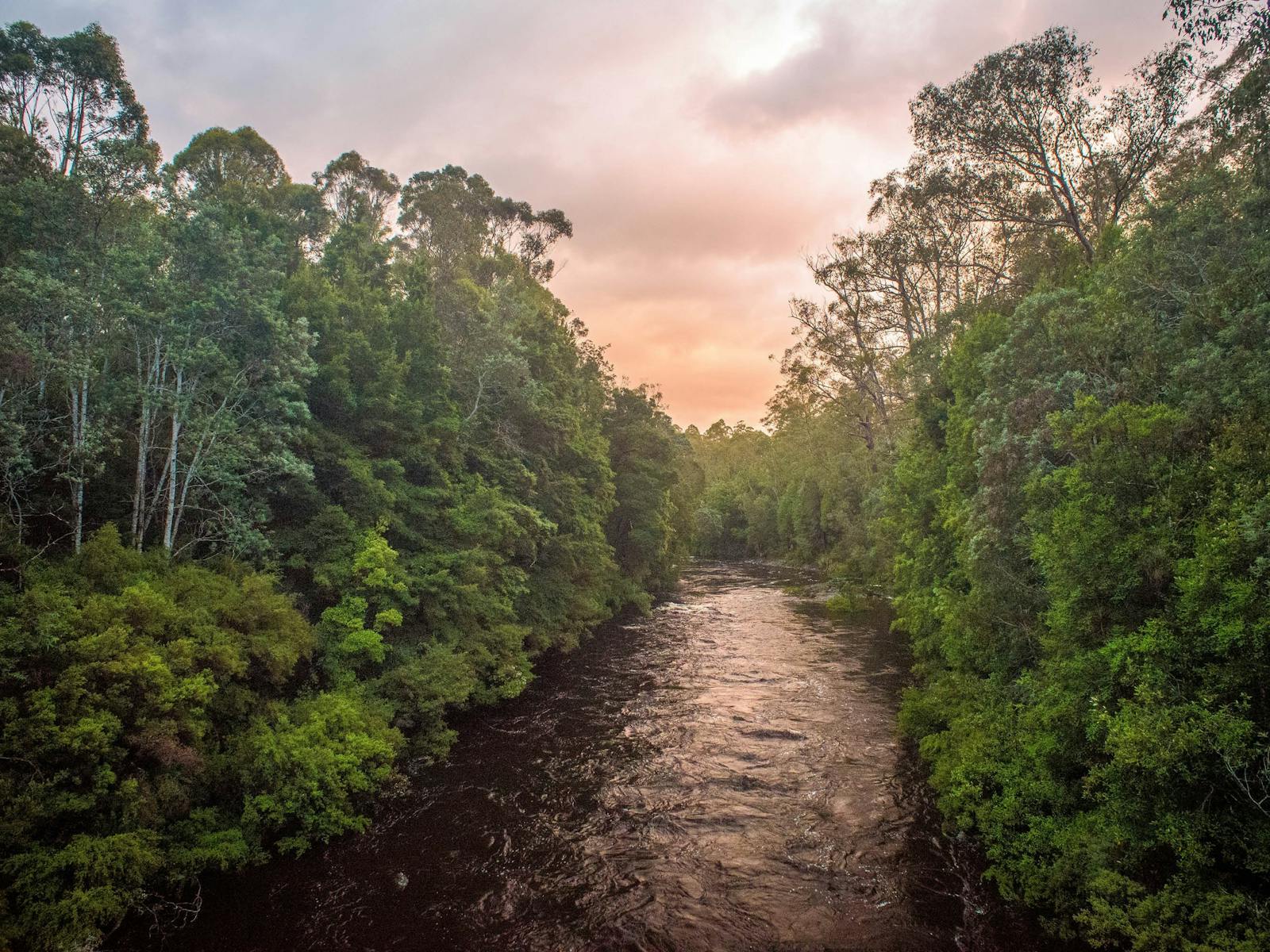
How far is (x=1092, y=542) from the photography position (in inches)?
371

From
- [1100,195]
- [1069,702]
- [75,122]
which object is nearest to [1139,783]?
[1069,702]

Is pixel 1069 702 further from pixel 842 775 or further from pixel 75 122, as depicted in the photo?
pixel 75 122

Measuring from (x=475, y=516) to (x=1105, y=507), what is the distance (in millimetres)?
16618

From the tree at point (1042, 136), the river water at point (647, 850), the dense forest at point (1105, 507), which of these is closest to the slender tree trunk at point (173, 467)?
the river water at point (647, 850)

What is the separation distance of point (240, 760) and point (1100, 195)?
97.8 ft

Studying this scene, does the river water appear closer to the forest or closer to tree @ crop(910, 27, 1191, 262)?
the forest

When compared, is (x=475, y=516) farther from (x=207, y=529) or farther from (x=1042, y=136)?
(x=1042, y=136)

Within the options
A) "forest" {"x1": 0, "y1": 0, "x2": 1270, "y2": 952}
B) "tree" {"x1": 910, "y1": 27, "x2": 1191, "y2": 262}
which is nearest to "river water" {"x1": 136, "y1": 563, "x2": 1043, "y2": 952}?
"forest" {"x1": 0, "y1": 0, "x2": 1270, "y2": 952}

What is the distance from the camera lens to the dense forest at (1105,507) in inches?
279

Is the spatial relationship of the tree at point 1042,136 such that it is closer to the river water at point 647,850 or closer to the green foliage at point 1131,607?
the green foliage at point 1131,607

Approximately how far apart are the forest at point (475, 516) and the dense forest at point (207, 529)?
0.09 m

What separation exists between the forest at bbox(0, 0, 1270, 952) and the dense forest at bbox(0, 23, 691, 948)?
9 centimetres

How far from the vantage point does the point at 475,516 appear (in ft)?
67.4

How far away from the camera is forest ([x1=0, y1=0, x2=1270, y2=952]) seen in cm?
783
